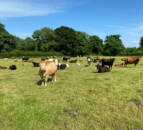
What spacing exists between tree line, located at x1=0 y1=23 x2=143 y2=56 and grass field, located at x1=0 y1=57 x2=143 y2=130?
79339mm

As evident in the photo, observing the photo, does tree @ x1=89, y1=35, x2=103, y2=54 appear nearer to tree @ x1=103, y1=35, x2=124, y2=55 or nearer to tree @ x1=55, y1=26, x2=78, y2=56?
tree @ x1=103, y1=35, x2=124, y2=55

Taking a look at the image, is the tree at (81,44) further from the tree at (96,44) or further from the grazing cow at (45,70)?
the grazing cow at (45,70)

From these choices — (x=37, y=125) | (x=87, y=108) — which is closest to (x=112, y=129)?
(x=87, y=108)

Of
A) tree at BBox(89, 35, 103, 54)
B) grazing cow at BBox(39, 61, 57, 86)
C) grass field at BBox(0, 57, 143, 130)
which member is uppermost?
tree at BBox(89, 35, 103, 54)

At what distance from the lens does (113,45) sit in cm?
12731

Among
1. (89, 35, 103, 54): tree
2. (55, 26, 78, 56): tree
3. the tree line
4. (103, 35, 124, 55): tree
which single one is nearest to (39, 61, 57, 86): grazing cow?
the tree line

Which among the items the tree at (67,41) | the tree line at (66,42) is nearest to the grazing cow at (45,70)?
the tree line at (66,42)

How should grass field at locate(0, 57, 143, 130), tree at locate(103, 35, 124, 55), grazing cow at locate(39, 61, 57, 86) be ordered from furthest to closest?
tree at locate(103, 35, 124, 55)
grazing cow at locate(39, 61, 57, 86)
grass field at locate(0, 57, 143, 130)

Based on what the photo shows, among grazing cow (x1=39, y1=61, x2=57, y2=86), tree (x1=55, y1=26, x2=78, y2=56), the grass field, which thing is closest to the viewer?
the grass field

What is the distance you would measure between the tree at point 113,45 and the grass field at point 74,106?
111101 mm

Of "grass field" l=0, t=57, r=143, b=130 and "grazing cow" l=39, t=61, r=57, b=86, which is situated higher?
"grazing cow" l=39, t=61, r=57, b=86

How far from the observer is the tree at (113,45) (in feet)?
419

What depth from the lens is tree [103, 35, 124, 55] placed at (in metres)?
128

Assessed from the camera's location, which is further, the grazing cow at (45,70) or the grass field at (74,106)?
the grazing cow at (45,70)
